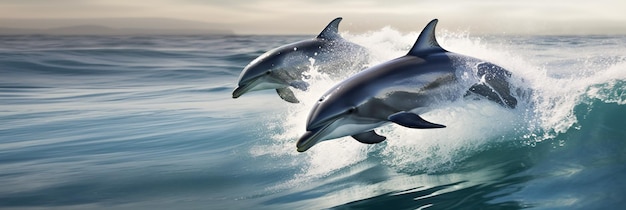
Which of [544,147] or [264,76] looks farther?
[264,76]

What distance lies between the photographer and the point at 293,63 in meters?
9.32

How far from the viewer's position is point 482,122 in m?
7.80

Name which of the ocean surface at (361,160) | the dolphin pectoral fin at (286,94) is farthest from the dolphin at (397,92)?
the dolphin pectoral fin at (286,94)

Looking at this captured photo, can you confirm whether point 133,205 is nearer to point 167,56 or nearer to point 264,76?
point 264,76

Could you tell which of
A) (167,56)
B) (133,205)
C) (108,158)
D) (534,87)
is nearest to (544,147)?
(534,87)

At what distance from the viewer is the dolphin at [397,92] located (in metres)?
5.80

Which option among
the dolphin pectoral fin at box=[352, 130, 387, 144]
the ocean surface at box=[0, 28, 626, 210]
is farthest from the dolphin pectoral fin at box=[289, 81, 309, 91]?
the dolphin pectoral fin at box=[352, 130, 387, 144]

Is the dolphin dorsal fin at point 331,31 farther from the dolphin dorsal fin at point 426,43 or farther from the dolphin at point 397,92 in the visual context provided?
the dolphin dorsal fin at point 426,43

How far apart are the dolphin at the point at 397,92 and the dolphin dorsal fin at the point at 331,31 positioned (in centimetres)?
285

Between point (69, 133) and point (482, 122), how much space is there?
26.7 ft

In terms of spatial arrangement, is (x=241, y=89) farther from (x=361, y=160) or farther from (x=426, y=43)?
(x=426, y=43)

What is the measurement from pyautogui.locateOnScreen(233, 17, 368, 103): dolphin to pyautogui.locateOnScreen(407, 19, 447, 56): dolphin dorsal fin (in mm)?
2540

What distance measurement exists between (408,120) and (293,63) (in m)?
3.77

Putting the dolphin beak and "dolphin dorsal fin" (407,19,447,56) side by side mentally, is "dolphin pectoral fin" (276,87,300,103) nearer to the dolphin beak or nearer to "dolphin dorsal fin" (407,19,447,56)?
the dolphin beak
